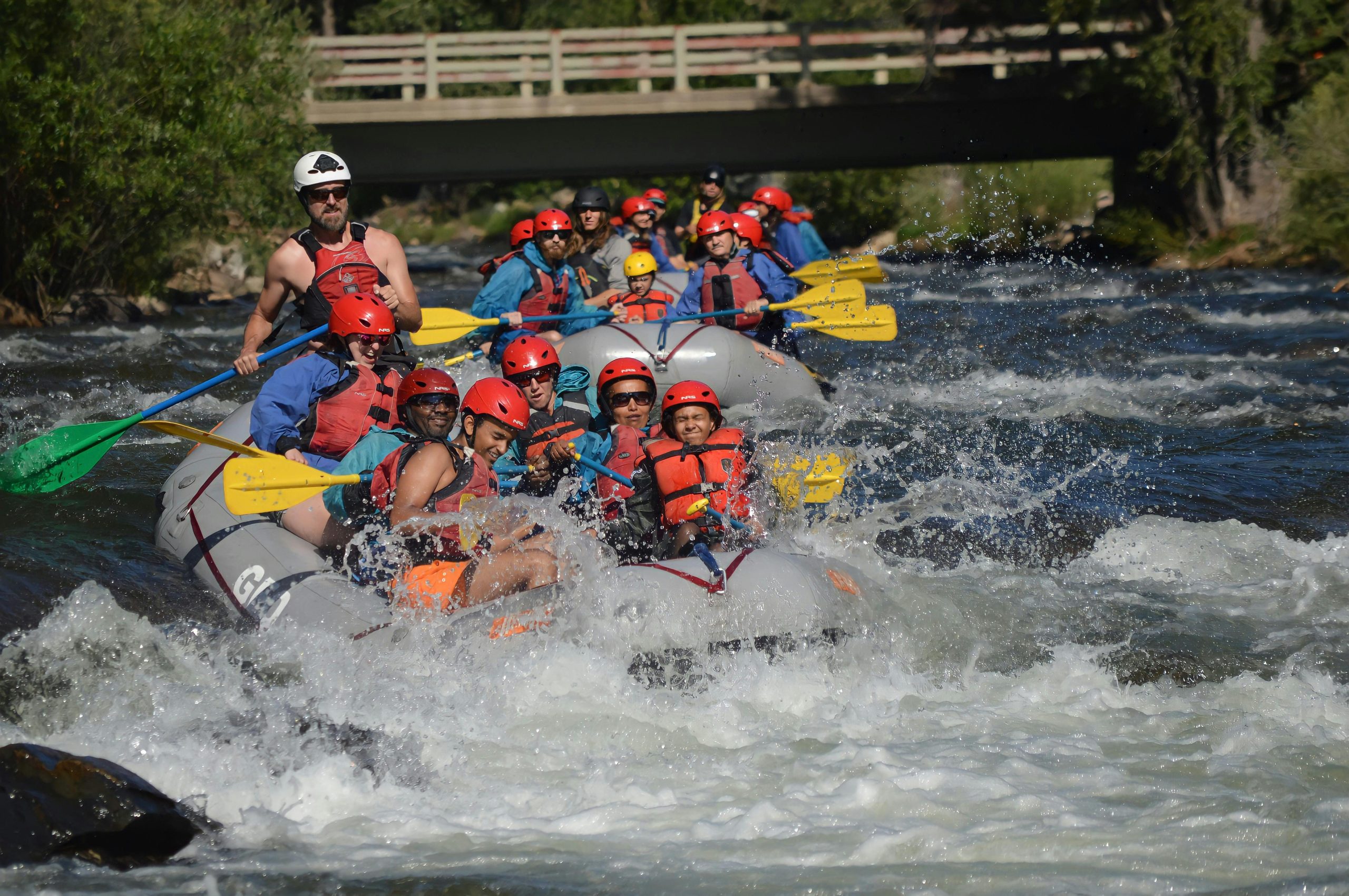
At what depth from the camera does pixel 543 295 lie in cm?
944

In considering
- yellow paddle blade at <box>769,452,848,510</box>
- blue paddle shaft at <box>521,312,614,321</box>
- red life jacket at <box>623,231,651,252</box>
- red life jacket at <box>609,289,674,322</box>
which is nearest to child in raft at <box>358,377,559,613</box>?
yellow paddle blade at <box>769,452,848,510</box>

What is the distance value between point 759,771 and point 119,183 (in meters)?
12.2

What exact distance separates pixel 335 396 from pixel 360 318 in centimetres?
37

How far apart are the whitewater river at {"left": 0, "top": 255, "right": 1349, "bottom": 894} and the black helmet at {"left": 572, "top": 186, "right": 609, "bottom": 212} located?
133 inches

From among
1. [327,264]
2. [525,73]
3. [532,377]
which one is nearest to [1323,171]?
[525,73]

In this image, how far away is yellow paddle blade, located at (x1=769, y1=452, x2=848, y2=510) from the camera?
6188 mm

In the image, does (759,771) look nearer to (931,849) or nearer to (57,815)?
(931,849)

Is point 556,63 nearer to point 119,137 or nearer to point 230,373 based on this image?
point 119,137

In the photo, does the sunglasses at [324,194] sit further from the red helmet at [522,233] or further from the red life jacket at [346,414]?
the red helmet at [522,233]

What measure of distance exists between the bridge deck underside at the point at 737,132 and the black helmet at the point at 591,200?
11486 mm

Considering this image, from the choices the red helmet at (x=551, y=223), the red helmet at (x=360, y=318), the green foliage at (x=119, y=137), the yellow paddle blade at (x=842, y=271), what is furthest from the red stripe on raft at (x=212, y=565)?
the green foliage at (x=119, y=137)

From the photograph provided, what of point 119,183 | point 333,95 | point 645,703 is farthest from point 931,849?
point 333,95

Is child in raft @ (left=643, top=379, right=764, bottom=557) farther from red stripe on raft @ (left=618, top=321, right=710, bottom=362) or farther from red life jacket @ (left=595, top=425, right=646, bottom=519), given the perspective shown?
red stripe on raft @ (left=618, top=321, right=710, bottom=362)

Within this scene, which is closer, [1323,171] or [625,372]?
[625,372]
